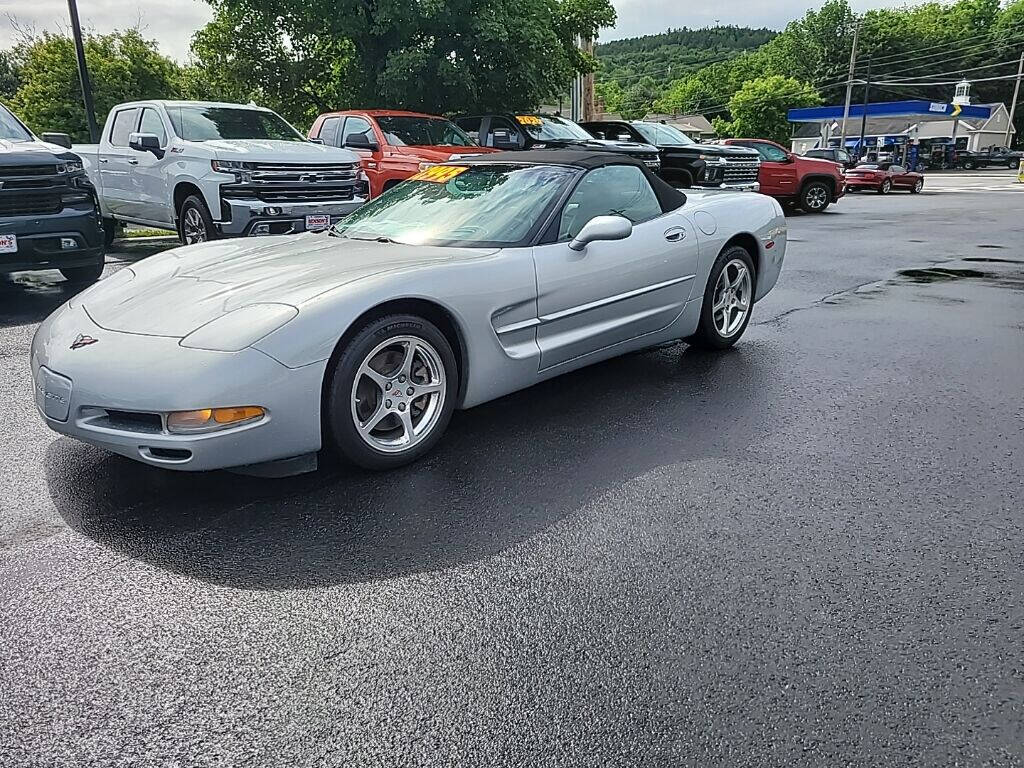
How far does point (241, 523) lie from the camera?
304cm

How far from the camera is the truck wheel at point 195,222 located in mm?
8984

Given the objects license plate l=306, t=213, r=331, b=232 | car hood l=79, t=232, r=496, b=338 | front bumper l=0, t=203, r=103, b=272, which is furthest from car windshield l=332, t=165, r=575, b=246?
license plate l=306, t=213, r=331, b=232

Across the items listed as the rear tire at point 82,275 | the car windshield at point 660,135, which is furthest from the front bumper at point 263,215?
the car windshield at point 660,135

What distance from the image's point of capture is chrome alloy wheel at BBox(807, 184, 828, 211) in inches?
744

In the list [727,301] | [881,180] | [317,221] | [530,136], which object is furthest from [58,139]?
[881,180]

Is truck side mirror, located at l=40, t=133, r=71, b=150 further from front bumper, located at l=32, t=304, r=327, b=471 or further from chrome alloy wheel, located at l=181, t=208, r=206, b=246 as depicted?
front bumper, located at l=32, t=304, r=327, b=471

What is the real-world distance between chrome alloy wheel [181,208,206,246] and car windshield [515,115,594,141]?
278 inches

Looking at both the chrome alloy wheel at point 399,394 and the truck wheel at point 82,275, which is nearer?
the chrome alloy wheel at point 399,394

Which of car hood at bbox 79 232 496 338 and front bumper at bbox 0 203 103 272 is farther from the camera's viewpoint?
front bumper at bbox 0 203 103 272

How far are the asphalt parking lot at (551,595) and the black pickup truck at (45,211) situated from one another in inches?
116

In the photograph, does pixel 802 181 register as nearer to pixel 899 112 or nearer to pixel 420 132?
pixel 420 132

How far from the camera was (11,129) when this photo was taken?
26.1 feet

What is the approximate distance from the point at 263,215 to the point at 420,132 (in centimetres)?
400

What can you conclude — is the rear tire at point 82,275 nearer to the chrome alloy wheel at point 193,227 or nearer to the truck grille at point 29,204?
the truck grille at point 29,204
